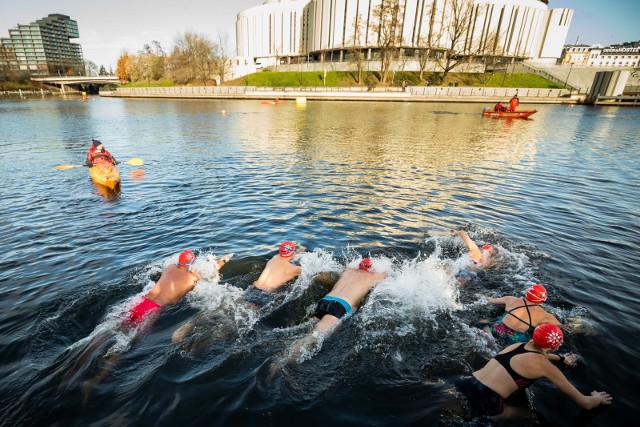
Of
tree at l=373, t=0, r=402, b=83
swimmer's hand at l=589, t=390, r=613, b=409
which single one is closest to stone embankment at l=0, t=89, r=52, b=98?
tree at l=373, t=0, r=402, b=83

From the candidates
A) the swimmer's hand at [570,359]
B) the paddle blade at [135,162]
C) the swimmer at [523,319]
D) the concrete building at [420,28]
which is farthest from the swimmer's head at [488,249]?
the concrete building at [420,28]

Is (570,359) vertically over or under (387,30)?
under

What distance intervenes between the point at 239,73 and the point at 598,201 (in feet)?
373

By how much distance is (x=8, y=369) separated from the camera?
215 inches

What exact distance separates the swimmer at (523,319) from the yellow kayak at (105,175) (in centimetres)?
1609

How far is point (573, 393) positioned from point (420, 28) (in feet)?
343

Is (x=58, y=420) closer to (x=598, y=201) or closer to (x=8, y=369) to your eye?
(x=8, y=369)

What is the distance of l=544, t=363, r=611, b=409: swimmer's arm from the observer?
4.63m

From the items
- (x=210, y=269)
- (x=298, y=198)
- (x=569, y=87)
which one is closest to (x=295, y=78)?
(x=569, y=87)

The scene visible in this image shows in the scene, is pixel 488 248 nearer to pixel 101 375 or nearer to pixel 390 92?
pixel 101 375

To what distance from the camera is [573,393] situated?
4.68 m

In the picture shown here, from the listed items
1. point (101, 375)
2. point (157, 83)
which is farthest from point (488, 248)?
point (157, 83)

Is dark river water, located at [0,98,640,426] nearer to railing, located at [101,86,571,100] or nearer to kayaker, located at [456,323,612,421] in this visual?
kayaker, located at [456,323,612,421]

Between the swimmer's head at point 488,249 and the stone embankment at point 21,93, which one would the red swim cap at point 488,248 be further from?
the stone embankment at point 21,93
